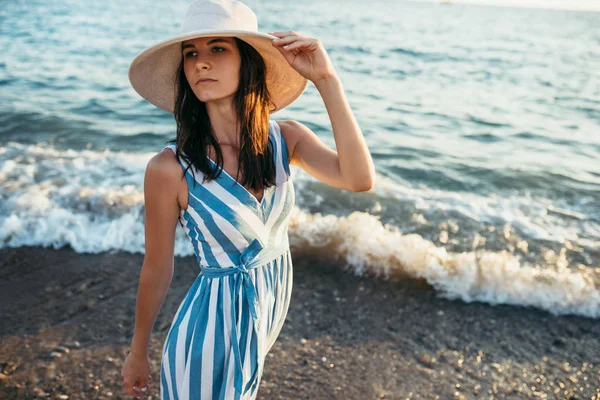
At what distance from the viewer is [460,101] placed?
11.5 m

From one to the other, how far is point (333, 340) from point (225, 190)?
2.03 meters

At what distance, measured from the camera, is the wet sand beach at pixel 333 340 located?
122 inches

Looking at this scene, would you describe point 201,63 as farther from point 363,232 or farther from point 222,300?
point 363,232

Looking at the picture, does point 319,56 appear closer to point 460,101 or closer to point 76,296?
point 76,296

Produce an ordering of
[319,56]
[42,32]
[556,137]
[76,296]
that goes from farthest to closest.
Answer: [42,32], [556,137], [76,296], [319,56]

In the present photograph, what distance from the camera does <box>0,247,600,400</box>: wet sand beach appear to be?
3.09m

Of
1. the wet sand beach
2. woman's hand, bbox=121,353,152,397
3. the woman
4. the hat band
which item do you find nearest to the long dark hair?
the woman

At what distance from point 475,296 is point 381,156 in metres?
4.12

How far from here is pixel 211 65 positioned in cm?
184

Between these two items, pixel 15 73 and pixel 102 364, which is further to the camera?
pixel 15 73

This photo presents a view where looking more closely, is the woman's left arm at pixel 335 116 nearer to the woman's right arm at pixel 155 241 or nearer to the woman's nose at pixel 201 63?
the woman's nose at pixel 201 63

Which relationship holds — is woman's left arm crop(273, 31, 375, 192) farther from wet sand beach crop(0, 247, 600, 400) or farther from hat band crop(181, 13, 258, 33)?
wet sand beach crop(0, 247, 600, 400)

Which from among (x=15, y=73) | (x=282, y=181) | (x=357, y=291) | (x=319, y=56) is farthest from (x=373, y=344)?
(x=15, y=73)

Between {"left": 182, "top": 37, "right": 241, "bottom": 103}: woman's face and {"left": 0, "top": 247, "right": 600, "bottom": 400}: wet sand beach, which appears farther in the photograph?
{"left": 0, "top": 247, "right": 600, "bottom": 400}: wet sand beach
